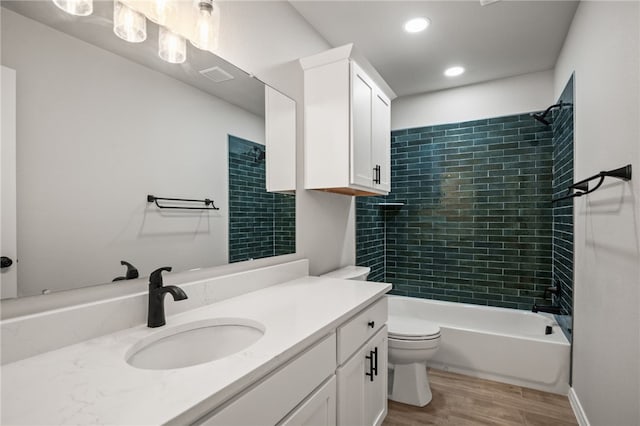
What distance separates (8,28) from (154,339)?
99 centimetres

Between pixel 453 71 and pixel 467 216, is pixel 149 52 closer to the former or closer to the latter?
pixel 453 71

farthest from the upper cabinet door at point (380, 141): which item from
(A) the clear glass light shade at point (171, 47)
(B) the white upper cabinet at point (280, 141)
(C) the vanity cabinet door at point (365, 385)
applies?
(A) the clear glass light shade at point (171, 47)

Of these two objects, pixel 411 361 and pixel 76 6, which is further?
pixel 411 361

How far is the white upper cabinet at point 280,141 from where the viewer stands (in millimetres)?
1893

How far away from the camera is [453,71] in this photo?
10.1ft

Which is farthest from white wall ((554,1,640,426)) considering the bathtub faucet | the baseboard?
the bathtub faucet

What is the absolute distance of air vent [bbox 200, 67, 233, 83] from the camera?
1499 mm

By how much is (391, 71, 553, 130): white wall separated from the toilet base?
98.4 inches

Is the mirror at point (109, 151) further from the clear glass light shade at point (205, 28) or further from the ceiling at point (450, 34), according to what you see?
the ceiling at point (450, 34)

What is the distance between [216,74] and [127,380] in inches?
51.9

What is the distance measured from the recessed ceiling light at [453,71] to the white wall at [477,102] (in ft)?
1.10

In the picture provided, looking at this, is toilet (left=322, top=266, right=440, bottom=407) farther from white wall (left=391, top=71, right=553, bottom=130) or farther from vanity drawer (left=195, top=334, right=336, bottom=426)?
white wall (left=391, top=71, right=553, bottom=130)

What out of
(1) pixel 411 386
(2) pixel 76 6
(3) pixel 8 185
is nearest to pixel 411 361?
(1) pixel 411 386

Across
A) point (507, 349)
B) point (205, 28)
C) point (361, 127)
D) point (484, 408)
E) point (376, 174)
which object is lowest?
point (484, 408)
